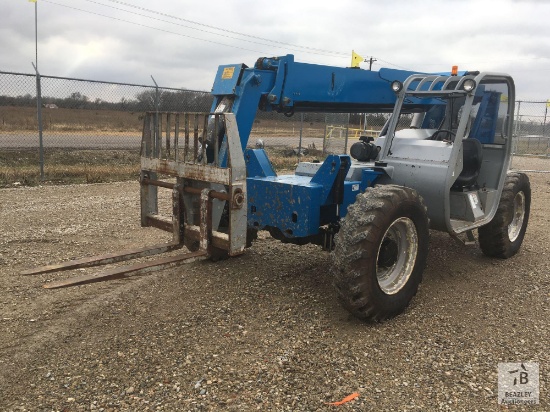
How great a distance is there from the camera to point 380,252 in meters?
4.13

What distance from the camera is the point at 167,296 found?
14.9 ft

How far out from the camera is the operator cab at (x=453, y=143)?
467 cm

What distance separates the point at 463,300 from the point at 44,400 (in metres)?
3.69

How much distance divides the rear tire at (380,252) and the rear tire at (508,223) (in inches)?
75.0

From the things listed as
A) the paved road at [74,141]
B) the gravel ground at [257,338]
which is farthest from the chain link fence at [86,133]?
the gravel ground at [257,338]

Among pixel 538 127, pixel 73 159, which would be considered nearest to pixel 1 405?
pixel 73 159

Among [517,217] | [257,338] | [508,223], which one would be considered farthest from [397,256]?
[517,217]

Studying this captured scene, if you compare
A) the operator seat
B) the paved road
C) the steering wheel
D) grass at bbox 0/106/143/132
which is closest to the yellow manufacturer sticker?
the steering wheel

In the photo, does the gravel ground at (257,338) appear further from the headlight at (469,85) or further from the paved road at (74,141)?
the paved road at (74,141)

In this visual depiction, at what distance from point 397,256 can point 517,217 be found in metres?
2.96

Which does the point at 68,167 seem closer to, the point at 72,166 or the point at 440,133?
the point at 72,166

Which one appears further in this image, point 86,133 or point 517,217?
point 86,133

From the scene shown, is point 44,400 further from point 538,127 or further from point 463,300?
point 538,127

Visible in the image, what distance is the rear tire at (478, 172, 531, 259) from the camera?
A: 5797 mm
